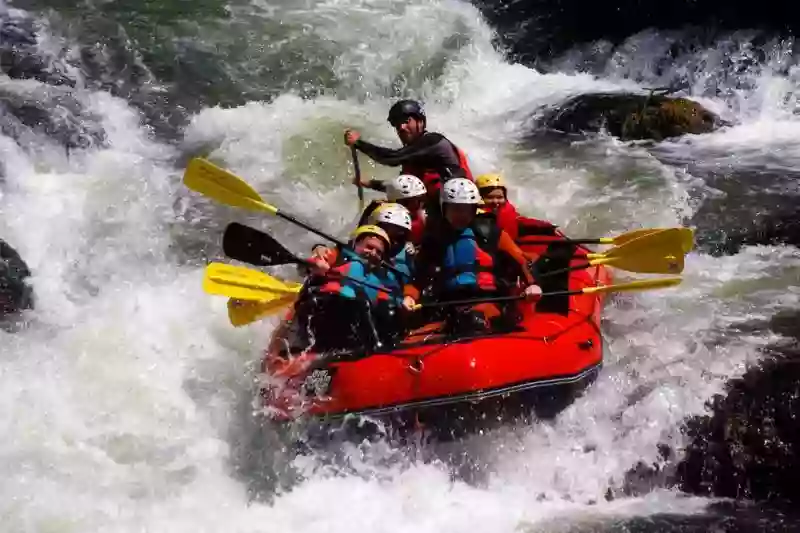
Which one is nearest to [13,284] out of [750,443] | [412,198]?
[412,198]

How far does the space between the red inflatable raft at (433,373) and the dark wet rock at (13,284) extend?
1867 mm

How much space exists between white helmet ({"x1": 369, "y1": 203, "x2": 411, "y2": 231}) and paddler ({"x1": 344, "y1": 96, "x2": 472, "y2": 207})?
1.90 feet

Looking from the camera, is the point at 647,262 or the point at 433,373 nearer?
the point at 433,373

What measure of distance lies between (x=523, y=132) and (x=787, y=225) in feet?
8.57

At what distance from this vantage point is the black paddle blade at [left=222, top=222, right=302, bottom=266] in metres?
4.71

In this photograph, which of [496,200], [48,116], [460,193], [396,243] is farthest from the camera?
[48,116]

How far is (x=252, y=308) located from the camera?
4.72 metres

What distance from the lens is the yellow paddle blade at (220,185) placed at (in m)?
5.12

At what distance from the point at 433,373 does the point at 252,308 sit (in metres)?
1.14

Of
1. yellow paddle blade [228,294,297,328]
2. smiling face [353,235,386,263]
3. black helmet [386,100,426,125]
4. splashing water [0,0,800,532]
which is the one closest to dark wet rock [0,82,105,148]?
splashing water [0,0,800,532]

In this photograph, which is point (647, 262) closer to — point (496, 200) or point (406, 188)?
point (496, 200)

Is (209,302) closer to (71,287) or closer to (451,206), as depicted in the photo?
(71,287)

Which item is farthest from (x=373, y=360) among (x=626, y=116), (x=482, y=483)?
(x=626, y=116)

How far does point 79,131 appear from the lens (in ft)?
24.0
